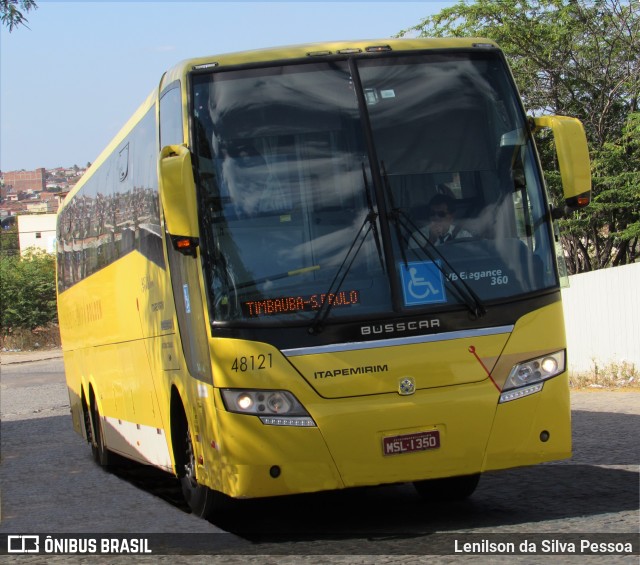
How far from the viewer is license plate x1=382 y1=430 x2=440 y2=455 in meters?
8.05

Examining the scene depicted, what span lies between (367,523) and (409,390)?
55.0 inches

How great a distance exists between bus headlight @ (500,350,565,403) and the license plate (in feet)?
1.80

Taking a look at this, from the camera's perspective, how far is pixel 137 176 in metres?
11.9

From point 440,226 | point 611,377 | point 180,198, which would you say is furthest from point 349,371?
point 611,377

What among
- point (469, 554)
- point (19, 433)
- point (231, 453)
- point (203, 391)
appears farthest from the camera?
point (19, 433)

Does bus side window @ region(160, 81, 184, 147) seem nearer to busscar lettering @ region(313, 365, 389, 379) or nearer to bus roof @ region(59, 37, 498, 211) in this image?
bus roof @ region(59, 37, 498, 211)

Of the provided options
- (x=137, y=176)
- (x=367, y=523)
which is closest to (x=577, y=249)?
(x=137, y=176)

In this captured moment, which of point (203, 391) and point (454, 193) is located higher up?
point (454, 193)

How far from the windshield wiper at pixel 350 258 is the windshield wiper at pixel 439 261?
15cm

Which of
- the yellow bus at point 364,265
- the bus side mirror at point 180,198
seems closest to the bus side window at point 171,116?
the yellow bus at point 364,265

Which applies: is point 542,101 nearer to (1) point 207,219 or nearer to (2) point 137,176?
(2) point 137,176

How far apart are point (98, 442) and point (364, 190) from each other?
8.66 m

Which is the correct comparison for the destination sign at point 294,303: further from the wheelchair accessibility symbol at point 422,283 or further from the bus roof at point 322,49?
the bus roof at point 322,49

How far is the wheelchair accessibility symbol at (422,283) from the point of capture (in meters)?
8.29
